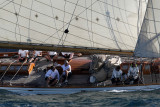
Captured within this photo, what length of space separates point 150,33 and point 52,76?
5.27m

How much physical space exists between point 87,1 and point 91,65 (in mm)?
3346

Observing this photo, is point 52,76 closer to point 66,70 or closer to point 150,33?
point 66,70

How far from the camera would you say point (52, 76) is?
17047mm

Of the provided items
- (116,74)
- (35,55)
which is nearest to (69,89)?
(116,74)

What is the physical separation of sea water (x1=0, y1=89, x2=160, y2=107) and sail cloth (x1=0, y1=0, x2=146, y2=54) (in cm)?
248

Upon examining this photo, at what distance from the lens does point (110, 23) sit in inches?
672

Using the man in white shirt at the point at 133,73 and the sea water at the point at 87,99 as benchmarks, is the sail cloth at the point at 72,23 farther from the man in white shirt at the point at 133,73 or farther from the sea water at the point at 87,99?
the sea water at the point at 87,99

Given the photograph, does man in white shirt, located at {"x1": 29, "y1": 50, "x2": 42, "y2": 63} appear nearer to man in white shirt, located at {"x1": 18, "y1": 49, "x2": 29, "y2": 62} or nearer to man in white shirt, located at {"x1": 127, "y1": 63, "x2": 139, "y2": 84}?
man in white shirt, located at {"x1": 18, "y1": 49, "x2": 29, "y2": 62}

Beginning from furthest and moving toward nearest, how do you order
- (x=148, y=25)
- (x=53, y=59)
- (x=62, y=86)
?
1. (x=53, y=59)
2. (x=62, y=86)
3. (x=148, y=25)

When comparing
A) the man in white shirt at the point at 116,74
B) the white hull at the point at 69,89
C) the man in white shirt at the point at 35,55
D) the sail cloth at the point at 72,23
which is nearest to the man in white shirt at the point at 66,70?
the white hull at the point at 69,89

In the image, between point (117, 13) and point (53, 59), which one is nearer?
point (117, 13)

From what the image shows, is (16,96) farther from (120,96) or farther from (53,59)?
(120,96)

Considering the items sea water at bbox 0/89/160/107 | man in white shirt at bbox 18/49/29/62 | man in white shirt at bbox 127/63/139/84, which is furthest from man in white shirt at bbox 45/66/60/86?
man in white shirt at bbox 127/63/139/84

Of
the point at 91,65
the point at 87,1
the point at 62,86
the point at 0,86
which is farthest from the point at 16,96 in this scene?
the point at 87,1
